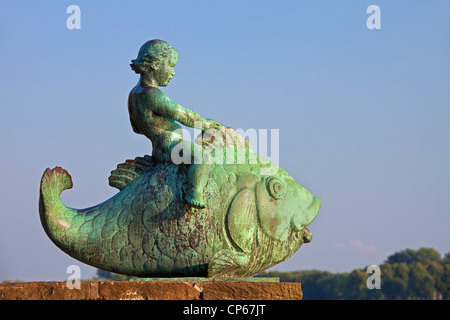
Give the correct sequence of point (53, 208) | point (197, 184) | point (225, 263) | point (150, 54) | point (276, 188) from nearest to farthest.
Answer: point (225, 263), point (197, 184), point (53, 208), point (276, 188), point (150, 54)

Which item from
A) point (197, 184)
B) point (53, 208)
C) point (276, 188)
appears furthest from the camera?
point (276, 188)

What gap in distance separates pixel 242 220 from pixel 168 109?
1472 mm

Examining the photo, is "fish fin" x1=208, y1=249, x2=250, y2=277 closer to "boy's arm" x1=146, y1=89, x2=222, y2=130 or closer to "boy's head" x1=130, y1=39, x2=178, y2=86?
"boy's arm" x1=146, y1=89, x2=222, y2=130

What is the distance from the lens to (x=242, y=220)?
742 cm

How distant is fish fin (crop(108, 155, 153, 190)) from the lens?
25.7ft

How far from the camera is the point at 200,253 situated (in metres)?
7.31

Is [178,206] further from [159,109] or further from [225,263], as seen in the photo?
[159,109]

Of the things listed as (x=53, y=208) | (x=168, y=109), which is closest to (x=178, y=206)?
(x=168, y=109)

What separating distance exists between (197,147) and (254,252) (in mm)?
1297

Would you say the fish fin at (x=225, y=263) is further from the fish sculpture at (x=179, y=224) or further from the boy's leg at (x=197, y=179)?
the boy's leg at (x=197, y=179)
